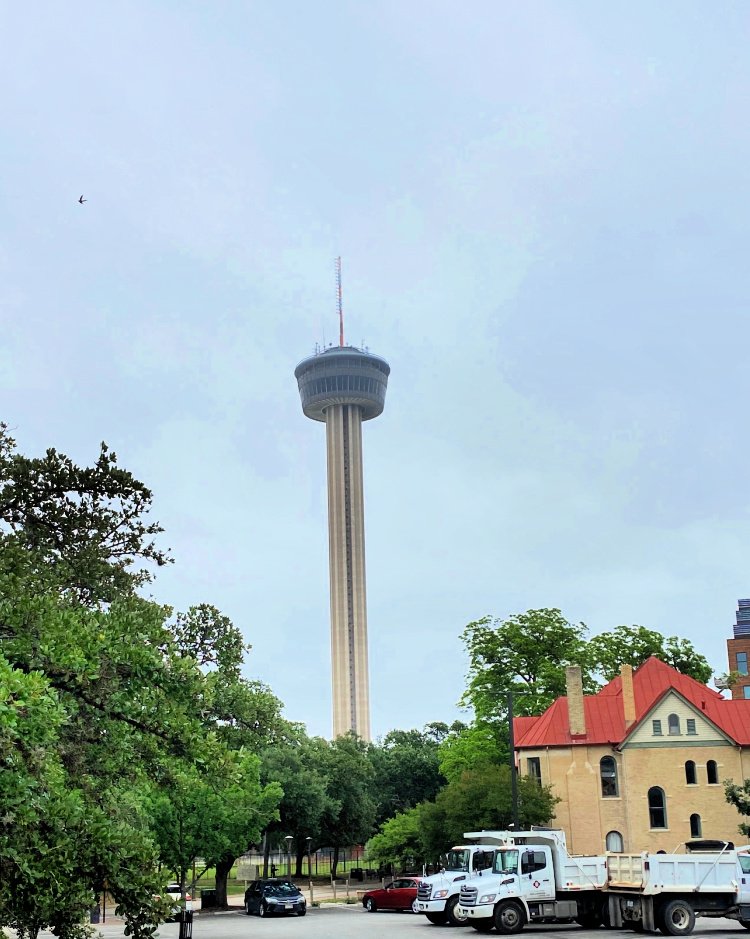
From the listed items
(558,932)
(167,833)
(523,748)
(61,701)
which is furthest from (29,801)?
(523,748)

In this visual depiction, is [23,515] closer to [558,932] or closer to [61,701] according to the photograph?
[61,701]

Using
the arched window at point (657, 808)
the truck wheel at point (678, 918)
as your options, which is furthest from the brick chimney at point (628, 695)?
the truck wheel at point (678, 918)

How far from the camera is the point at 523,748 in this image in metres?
62.6

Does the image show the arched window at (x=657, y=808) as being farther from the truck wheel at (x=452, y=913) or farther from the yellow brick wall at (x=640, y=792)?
the truck wheel at (x=452, y=913)

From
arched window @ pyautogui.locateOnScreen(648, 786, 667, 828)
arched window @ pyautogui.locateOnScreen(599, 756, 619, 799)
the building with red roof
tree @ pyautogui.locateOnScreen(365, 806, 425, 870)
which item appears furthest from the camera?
arched window @ pyautogui.locateOnScreen(599, 756, 619, 799)

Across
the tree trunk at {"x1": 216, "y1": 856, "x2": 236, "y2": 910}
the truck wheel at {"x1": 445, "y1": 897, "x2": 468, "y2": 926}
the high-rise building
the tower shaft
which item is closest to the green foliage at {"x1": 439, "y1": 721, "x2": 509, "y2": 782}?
the tree trunk at {"x1": 216, "y1": 856, "x2": 236, "y2": 910}

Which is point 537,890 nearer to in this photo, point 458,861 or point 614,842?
point 458,861

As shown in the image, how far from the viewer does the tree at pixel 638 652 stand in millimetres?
73562

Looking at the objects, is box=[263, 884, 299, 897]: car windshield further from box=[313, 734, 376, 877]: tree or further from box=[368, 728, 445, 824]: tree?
box=[368, 728, 445, 824]: tree

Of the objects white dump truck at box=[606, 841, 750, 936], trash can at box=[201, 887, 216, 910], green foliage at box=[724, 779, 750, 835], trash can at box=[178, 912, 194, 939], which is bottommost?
trash can at box=[201, 887, 216, 910]

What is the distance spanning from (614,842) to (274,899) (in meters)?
23.1

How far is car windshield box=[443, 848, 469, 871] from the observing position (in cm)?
3253

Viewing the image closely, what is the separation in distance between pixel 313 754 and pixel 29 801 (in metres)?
58.5

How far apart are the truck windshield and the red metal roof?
31156mm
